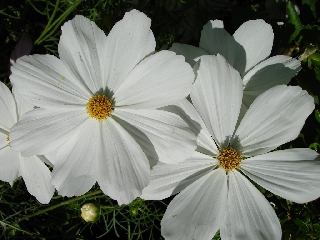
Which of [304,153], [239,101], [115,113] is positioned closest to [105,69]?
[115,113]

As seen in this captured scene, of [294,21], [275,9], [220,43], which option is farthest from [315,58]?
[275,9]

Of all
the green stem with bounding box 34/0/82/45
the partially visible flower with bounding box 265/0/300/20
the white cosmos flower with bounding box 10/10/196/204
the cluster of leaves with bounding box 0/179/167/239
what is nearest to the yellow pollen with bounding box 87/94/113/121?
the white cosmos flower with bounding box 10/10/196/204

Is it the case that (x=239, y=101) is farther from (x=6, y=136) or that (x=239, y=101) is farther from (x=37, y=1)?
(x=37, y=1)

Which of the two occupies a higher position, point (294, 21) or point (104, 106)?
point (294, 21)

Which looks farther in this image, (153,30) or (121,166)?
(153,30)

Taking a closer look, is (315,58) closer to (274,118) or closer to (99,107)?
(274,118)

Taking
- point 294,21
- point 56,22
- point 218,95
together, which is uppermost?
point 56,22

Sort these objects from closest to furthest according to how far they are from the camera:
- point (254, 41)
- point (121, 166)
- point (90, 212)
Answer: point (121, 166) → point (254, 41) → point (90, 212)
